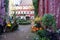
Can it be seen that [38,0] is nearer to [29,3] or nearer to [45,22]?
[45,22]

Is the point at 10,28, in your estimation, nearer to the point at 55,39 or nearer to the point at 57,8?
the point at 57,8

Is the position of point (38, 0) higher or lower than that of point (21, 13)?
higher

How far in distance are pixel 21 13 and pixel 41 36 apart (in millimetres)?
26579

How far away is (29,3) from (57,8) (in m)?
26.4

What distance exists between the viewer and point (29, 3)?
36844 millimetres

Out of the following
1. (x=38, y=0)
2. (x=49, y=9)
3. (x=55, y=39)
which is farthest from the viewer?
(x=38, y=0)

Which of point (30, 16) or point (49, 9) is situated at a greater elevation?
point (49, 9)

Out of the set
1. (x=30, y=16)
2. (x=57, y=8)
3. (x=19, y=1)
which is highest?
(x=57, y=8)

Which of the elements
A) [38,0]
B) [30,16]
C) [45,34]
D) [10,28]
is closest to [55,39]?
[45,34]

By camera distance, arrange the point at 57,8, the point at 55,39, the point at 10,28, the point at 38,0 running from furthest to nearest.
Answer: the point at 38,0 → the point at 10,28 → the point at 57,8 → the point at 55,39

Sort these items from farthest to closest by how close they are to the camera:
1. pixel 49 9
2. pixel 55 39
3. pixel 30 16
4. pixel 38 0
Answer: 1. pixel 30 16
2. pixel 38 0
3. pixel 49 9
4. pixel 55 39

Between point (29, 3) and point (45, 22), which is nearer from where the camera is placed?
point (45, 22)

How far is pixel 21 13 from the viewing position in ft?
117

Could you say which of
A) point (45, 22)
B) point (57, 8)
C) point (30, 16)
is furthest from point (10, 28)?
point (30, 16)
